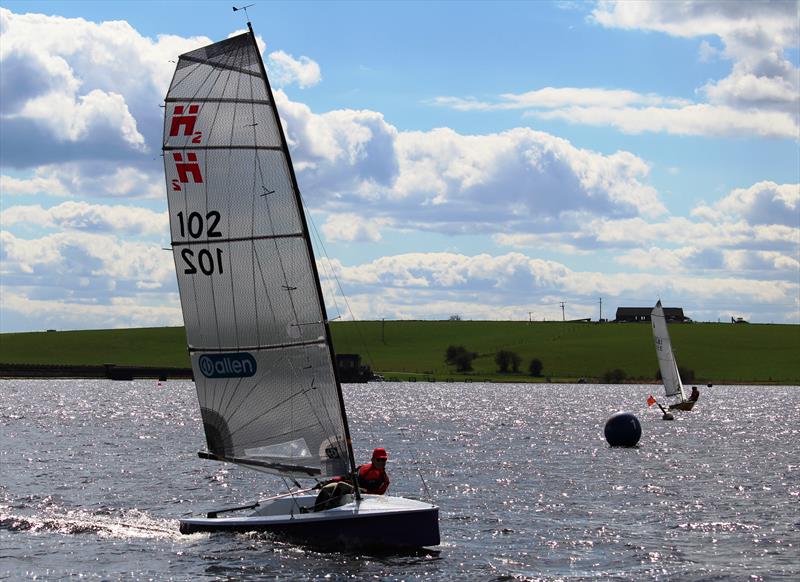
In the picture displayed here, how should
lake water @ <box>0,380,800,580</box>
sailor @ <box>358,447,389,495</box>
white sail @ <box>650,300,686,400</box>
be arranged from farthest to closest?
white sail @ <box>650,300,686,400</box> < sailor @ <box>358,447,389,495</box> < lake water @ <box>0,380,800,580</box>

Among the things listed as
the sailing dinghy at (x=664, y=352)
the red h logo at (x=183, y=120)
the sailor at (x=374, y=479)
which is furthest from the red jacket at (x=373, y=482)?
the sailing dinghy at (x=664, y=352)

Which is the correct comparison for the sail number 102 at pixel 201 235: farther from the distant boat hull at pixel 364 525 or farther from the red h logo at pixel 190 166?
the distant boat hull at pixel 364 525

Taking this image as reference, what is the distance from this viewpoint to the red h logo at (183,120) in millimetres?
33969

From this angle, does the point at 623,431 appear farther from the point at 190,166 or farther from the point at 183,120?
the point at 183,120

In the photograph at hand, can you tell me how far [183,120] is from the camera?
3406cm

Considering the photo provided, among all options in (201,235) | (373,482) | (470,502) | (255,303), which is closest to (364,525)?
(373,482)

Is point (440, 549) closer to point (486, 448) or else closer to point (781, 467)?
point (781, 467)

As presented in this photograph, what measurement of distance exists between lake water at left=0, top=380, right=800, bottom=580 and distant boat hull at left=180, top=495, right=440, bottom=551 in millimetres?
493

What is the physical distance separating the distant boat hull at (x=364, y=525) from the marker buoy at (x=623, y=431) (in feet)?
144

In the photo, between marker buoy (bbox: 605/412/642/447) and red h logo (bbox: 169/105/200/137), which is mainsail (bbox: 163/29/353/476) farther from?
marker buoy (bbox: 605/412/642/447)

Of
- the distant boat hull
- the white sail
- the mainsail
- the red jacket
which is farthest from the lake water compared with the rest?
the white sail

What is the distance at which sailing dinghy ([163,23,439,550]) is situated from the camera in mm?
33531

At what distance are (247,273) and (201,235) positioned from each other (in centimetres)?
178

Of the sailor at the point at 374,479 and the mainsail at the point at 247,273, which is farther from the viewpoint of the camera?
the sailor at the point at 374,479
